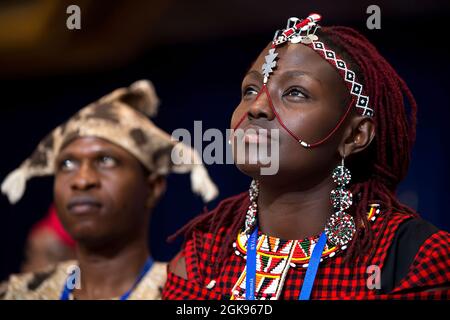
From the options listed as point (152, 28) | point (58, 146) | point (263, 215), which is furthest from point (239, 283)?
point (152, 28)

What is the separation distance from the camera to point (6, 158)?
5.51 metres

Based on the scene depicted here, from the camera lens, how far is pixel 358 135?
8.30 ft

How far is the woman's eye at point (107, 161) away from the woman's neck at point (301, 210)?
108 centimetres

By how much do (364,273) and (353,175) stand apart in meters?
0.39

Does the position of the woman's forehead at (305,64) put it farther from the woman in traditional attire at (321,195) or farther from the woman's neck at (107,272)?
the woman's neck at (107,272)

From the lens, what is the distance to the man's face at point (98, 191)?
3.32 meters

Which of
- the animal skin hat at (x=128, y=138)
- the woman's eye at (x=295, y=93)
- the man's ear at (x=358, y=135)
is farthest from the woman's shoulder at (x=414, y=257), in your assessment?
the animal skin hat at (x=128, y=138)

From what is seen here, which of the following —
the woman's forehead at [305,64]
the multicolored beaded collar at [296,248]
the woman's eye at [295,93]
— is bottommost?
the multicolored beaded collar at [296,248]

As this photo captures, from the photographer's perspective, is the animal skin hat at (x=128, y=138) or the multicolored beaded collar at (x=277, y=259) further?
the animal skin hat at (x=128, y=138)

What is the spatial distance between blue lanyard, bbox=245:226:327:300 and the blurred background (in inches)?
71.6

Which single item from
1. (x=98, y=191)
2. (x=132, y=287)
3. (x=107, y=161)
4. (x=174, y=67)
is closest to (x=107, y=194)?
(x=98, y=191)

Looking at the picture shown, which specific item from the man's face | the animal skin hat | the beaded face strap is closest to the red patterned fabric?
the beaded face strap

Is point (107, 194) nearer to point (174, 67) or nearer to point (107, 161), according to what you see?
point (107, 161)

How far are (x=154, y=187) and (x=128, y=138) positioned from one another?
26 cm
